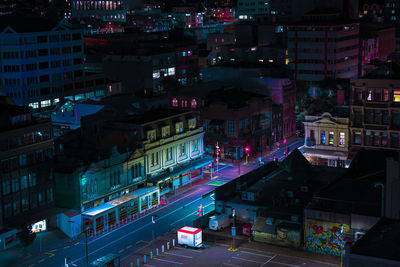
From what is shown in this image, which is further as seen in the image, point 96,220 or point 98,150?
point 98,150

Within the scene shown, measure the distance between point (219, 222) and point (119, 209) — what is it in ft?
49.6

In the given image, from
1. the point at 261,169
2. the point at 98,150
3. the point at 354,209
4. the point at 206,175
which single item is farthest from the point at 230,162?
the point at 354,209

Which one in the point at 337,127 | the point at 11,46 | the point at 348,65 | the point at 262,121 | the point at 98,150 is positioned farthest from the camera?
the point at 348,65

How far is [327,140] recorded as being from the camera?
111500mm

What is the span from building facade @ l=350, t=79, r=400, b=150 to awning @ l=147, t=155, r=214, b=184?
25863 mm

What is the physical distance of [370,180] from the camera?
268ft

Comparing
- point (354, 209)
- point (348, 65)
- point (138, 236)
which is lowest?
point (138, 236)

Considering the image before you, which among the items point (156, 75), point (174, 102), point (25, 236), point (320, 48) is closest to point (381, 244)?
point (25, 236)

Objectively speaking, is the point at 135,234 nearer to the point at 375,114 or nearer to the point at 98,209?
the point at 98,209

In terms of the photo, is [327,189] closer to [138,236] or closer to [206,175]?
[138,236]

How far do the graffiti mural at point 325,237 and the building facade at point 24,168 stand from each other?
34.5 metres

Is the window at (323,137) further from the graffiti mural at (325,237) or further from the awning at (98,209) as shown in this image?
the awning at (98,209)

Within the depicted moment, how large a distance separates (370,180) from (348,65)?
103953 mm

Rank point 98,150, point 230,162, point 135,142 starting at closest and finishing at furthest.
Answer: point 98,150 → point 135,142 → point 230,162
